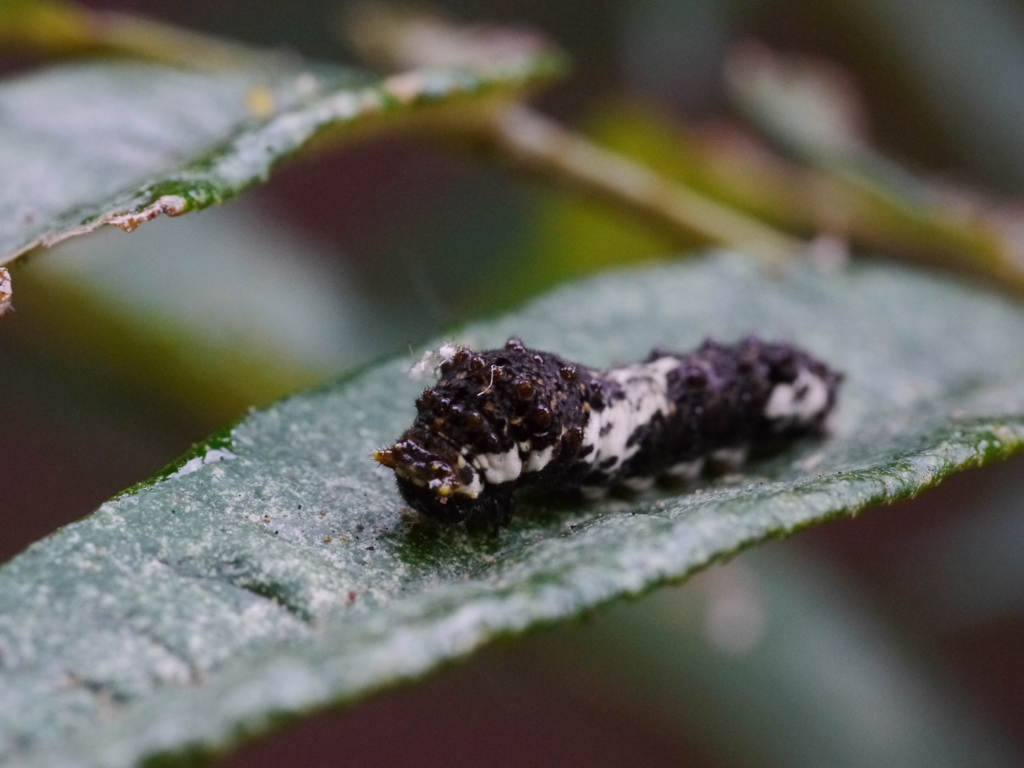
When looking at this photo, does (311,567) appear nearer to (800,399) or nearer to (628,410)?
(628,410)

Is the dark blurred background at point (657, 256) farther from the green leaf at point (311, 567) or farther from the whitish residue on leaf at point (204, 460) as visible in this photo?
the whitish residue on leaf at point (204, 460)

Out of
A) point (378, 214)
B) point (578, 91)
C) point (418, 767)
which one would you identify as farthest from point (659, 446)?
point (418, 767)

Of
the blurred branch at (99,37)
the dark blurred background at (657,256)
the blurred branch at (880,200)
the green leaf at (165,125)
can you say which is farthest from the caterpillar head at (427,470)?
the blurred branch at (880,200)

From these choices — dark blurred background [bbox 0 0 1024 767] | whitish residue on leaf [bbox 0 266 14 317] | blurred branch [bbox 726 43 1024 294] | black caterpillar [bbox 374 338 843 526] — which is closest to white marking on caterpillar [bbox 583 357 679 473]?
black caterpillar [bbox 374 338 843 526]

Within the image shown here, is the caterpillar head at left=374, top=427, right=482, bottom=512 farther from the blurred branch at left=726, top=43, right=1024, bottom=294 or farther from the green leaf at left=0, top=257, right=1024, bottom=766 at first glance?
the blurred branch at left=726, top=43, right=1024, bottom=294

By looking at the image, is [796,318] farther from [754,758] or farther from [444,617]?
[444,617]
